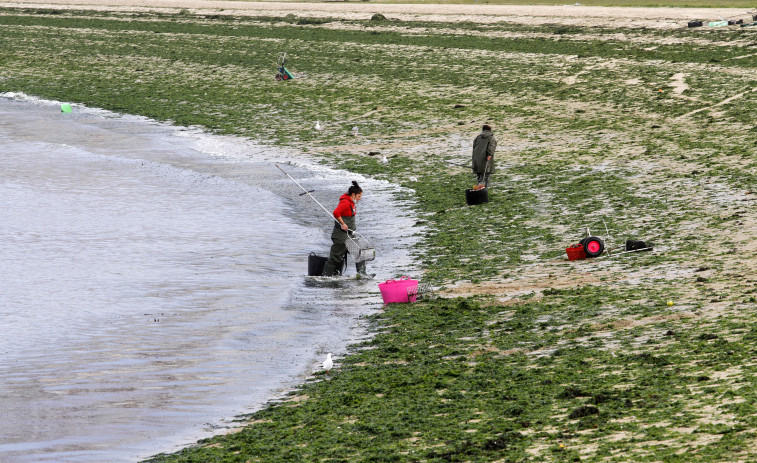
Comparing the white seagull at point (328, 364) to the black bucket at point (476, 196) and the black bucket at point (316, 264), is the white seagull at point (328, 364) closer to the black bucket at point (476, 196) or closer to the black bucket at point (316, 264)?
the black bucket at point (316, 264)

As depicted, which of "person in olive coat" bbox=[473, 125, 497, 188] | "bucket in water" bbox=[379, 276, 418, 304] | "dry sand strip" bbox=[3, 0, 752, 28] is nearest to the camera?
"bucket in water" bbox=[379, 276, 418, 304]

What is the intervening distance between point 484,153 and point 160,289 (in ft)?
25.8

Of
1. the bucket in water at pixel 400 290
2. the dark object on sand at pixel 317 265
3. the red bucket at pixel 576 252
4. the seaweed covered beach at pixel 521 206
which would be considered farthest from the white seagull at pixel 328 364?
the red bucket at pixel 576 252

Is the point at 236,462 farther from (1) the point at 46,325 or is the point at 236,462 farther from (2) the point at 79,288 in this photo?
(2) the point at 79,288

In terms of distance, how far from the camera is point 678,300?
14086 millimetres

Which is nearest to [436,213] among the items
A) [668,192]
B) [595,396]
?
[668,192]

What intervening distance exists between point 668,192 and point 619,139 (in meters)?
5.54

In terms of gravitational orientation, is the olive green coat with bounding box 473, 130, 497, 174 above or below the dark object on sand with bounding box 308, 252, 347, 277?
above

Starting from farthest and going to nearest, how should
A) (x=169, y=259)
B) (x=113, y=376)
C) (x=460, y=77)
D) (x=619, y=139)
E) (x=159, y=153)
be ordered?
(x=460, y=77), (x=159, y=153), (x=619, y=139), (x=169, y=259), (x=113, y=376)

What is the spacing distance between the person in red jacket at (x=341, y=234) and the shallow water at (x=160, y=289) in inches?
11.6

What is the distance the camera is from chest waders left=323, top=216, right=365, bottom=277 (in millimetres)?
17438

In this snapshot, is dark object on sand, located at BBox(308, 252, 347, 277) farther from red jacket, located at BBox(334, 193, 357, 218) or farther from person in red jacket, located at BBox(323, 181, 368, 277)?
red jacket, located at BBox(334, 193, 357, 218)

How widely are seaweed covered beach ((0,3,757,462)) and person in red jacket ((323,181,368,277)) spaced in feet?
4.73

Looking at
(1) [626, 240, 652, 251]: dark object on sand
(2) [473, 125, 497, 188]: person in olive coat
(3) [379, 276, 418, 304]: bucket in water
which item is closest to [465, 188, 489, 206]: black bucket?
(2) [473, 125, 497, 188]: person in olive coat
